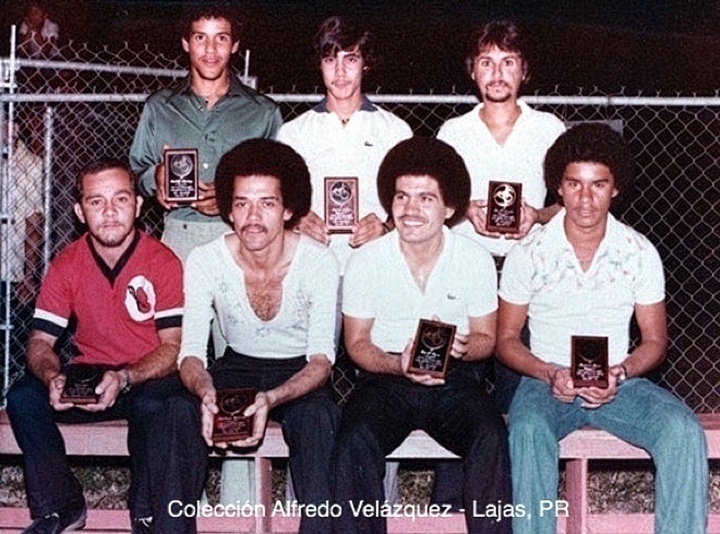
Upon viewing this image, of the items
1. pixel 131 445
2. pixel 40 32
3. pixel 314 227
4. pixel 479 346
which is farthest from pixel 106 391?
pixel 40 32

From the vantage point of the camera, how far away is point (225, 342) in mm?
4797

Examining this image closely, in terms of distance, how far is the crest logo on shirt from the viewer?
4.50 metres

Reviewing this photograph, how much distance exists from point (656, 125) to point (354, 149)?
9628mm

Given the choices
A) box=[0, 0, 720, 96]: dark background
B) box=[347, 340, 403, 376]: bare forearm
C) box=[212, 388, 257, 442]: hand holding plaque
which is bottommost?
box=[212, 388, 257, 442]: hand holding plaque

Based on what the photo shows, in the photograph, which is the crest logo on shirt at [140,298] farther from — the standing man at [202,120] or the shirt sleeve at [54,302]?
the standing man at [202,120]

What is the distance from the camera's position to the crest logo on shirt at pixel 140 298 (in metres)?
4.50

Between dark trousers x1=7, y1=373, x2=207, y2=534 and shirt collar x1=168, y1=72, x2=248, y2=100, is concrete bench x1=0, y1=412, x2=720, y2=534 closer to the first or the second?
dark trousers x1=7, y1=373, x2=207, y2=534

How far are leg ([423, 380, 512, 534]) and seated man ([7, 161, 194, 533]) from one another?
103cm

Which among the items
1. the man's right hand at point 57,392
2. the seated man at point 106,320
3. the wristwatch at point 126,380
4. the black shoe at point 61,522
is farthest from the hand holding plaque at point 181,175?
the black shoe at point 61,522

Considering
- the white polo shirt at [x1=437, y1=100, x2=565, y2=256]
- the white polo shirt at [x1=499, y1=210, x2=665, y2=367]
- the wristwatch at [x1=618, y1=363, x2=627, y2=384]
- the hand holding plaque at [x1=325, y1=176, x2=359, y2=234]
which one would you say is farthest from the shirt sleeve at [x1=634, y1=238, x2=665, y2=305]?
the hand holding plaque at [x1=325, y1=176, x2=359, y2=234]

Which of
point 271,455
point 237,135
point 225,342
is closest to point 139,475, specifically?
point 271,455

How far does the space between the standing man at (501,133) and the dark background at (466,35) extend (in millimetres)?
10190

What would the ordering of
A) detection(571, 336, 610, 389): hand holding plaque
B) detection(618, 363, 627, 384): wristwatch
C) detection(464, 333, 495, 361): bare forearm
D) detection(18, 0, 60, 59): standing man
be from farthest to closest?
detection(18, 0, 60, 59): standing man → detection(464, 333, 495, 361): bare forearm → detection(618, 363, 627, 384): wristwatch → detection(571, 336, 610, 389): hand holding plaque

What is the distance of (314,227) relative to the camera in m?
4.70
